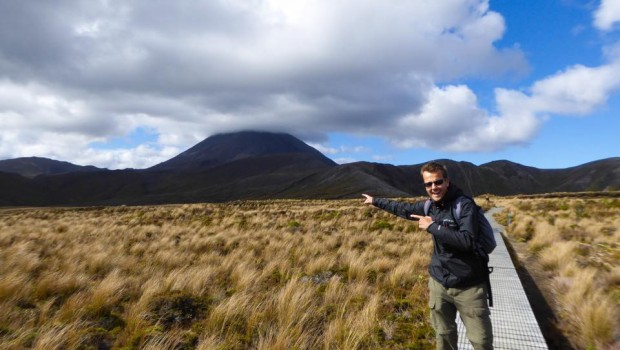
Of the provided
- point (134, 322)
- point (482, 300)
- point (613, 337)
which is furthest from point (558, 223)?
point (134, 322)


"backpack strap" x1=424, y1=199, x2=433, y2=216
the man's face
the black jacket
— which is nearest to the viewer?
the black jacket

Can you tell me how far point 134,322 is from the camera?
17.5 ft

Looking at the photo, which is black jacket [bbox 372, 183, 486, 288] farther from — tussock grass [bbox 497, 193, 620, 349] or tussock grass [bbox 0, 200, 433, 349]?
tussock grass [bbox 497, 193, 620, 349]

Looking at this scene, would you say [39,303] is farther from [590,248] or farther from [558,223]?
[558,223]

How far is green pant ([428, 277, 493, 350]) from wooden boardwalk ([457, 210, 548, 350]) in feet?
2.68

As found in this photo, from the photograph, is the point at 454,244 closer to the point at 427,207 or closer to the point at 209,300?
the point at 427,207

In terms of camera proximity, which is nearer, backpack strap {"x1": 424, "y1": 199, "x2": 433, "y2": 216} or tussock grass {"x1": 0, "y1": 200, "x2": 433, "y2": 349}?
backpack strap {"x1": 424, "y1": 199, "x2": 433, "y2": 216}

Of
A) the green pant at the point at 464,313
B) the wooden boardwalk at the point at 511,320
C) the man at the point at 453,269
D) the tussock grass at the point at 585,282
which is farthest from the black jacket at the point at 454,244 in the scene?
the tussock grass at the point at 585,282

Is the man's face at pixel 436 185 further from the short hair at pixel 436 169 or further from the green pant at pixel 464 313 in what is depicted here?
the green pant at pixel 464 313

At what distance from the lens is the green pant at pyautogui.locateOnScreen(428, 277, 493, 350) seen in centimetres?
387

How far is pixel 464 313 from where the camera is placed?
3.97 m

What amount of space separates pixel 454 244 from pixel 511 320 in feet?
9.63

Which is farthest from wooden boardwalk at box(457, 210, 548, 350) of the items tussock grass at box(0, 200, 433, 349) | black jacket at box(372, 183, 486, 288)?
black jacket at box(372, 183, 486, 288)

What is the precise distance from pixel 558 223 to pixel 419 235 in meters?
9.26
